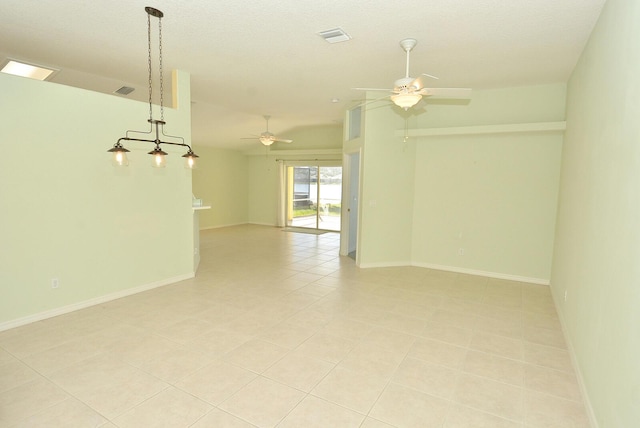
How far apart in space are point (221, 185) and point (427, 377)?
9512mm

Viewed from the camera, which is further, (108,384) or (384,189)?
(384,189)

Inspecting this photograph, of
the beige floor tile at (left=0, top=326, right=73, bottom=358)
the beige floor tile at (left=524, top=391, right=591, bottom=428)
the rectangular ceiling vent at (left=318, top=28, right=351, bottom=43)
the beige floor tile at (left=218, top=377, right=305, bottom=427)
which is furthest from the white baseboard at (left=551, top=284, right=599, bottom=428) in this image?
the beige floor tile at (left=0, top=326, right=73, bottom=358)

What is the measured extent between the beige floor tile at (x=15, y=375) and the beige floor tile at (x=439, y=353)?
10.1 feet

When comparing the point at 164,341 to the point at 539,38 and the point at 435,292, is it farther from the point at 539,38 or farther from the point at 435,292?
the point at 539,38

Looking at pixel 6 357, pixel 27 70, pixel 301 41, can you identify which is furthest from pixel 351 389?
pixel 27 70

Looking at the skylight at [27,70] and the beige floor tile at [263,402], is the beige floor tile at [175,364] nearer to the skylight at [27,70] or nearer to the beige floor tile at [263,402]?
the beige floor tile at [263,402]

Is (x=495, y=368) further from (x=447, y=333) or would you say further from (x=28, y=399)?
(x=28, y=399)

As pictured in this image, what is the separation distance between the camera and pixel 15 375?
2.59 metres

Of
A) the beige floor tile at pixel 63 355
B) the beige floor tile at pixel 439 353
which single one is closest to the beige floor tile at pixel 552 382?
the beige floor tile at pixel 439 353

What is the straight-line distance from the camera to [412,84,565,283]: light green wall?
514 cm

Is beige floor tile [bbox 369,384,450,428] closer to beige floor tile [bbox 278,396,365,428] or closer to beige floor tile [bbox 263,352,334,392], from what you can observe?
beige floor tile [bbox 278,396,365,428]

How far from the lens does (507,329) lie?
3.59m

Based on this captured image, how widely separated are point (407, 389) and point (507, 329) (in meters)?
1.73

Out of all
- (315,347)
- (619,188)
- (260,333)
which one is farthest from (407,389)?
(619,188)
